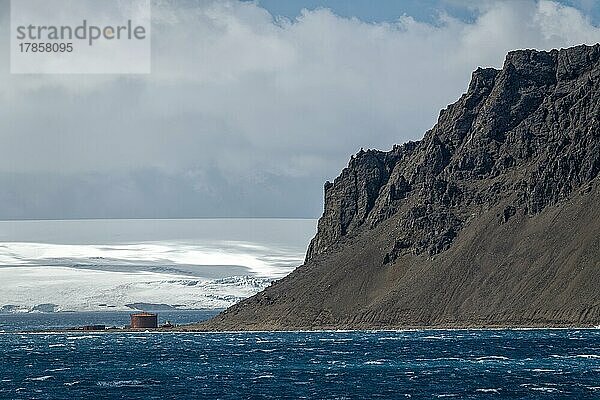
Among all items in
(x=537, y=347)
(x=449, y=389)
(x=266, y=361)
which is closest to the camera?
(x=449, y=389)

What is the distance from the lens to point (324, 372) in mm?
140875

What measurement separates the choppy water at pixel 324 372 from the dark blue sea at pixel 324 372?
4.7 inches

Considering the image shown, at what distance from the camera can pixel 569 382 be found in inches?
4796

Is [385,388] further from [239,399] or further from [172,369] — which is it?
[172,369]

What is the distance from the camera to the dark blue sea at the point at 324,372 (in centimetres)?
11700

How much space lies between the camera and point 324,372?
141 m

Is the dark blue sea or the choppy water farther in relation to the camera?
the choppy water

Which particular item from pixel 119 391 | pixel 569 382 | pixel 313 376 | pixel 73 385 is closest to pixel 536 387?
pixel 569 382

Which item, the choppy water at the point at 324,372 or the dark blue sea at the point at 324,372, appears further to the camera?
the choppy water at the point at 324,372

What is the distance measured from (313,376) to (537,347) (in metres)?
54.5

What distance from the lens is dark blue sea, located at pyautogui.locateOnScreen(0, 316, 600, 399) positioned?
384 feet

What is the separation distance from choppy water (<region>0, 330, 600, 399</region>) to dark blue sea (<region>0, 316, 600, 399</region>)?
0.12 m

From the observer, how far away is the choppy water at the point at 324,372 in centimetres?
11719

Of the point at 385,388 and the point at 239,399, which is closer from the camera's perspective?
the point at 239,399
